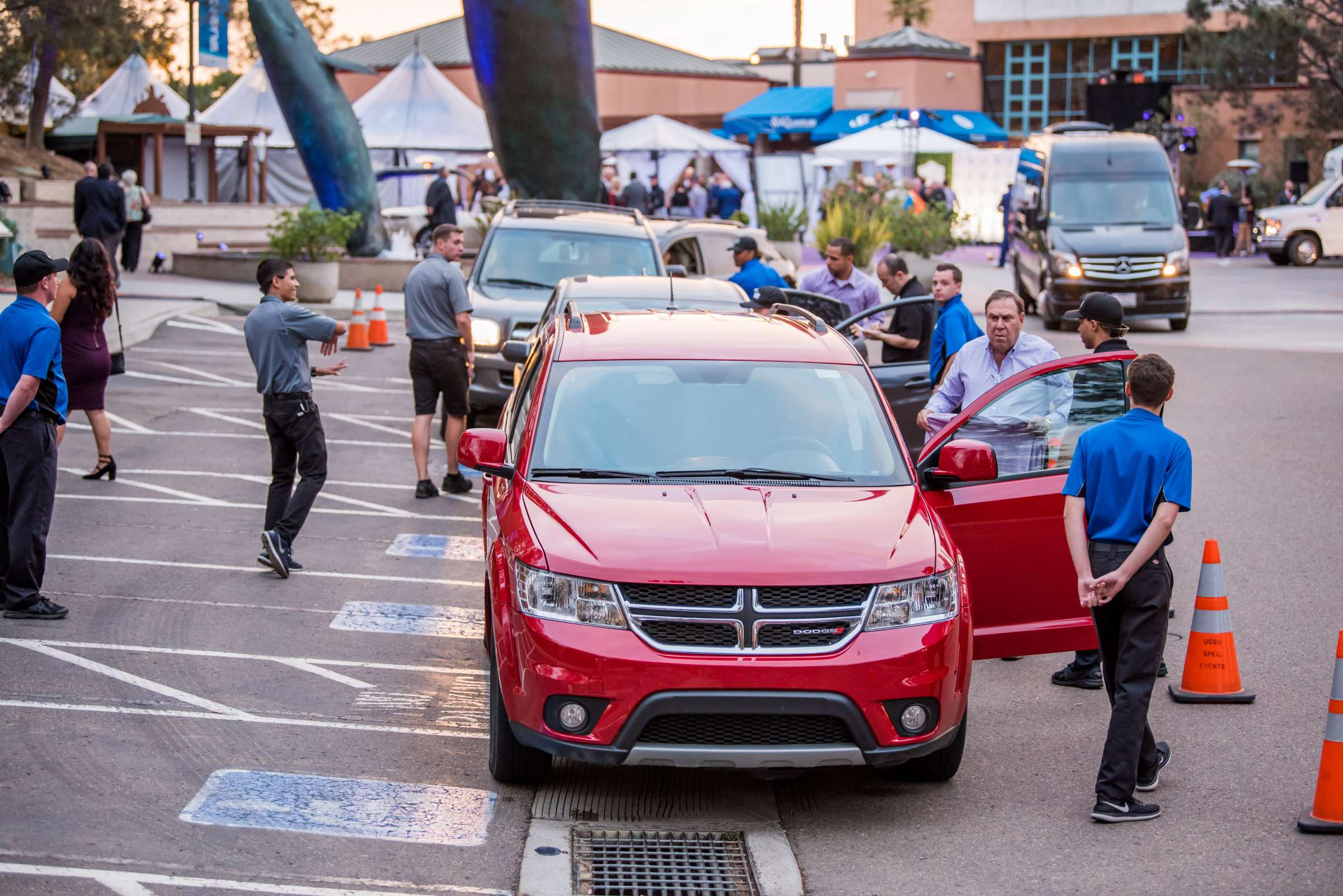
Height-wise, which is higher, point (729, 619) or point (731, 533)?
point (731, 533)

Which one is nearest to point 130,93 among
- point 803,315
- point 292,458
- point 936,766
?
point 292,458

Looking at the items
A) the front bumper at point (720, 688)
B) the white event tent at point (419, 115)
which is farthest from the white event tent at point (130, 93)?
the front bumper at point (720, 688)

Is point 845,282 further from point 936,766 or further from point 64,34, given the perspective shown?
point 64,34

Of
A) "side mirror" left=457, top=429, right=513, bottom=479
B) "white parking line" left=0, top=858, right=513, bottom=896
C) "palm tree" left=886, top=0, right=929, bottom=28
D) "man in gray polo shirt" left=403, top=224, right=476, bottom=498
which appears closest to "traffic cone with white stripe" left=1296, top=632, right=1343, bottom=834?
"white parking line" left=0, top=858, right=513, bottom=896

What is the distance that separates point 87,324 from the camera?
1114cm

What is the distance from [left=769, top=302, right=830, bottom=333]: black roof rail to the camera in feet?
24.8

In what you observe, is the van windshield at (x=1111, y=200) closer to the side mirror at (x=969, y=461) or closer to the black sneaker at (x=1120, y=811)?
the side mirror at (x=969, y=461)

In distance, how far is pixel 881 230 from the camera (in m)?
27.6

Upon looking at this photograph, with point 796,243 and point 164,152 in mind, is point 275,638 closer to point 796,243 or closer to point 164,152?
point 796,243

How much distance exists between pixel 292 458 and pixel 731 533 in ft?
14.7

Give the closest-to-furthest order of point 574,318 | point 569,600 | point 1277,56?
point 569,600, point 574,318, point 1277,56

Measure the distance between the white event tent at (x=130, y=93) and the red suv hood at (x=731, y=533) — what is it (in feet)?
138

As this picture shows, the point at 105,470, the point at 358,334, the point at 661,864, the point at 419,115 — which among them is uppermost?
the point at 419,115

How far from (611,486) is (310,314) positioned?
371cm
